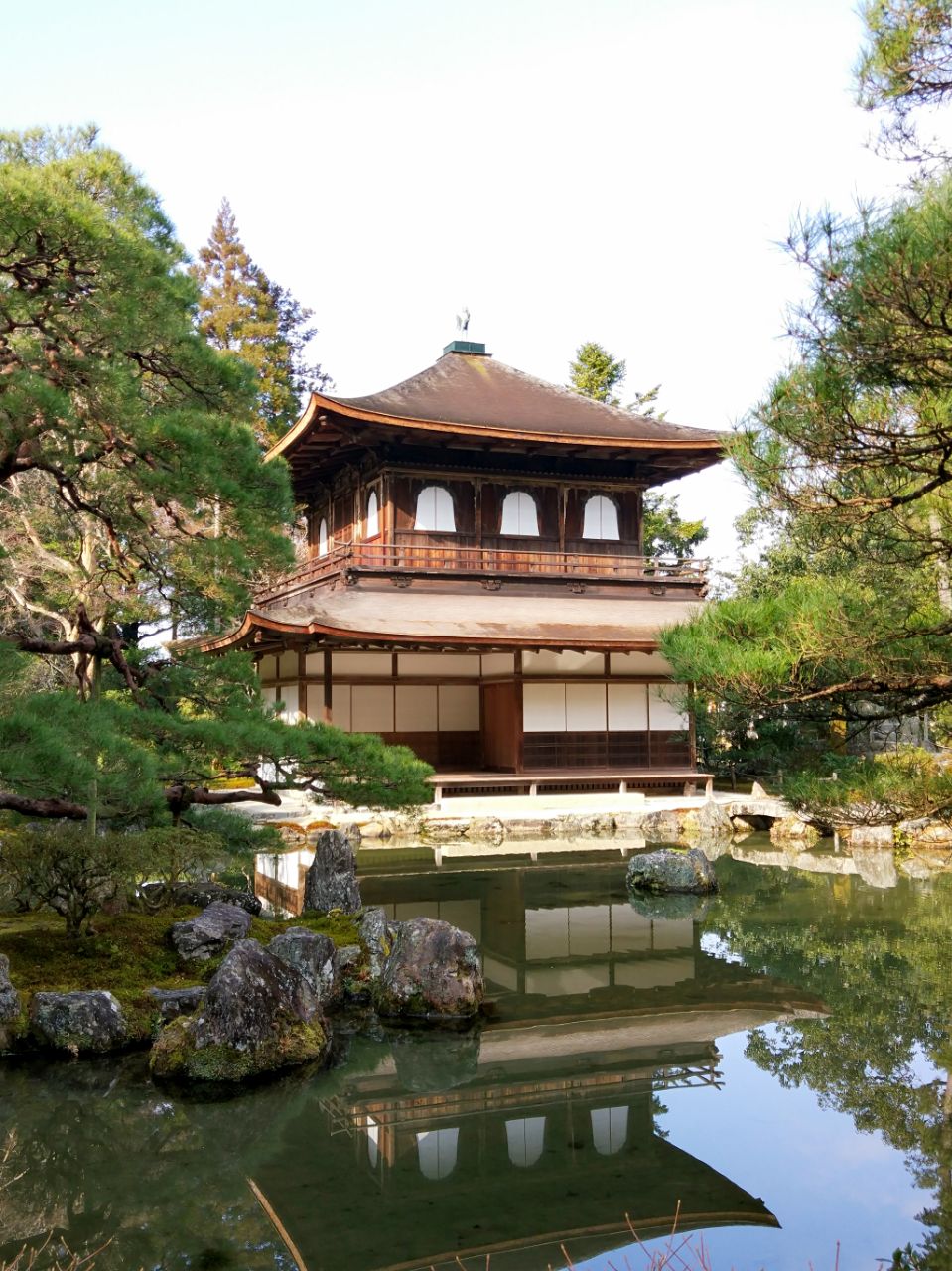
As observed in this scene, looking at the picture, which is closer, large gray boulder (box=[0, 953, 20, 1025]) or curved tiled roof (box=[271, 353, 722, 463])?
large gray boulder (box=[0, 953, 20, 1025])

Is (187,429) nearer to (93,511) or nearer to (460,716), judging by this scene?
(93,511)

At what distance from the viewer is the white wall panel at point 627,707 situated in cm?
1841

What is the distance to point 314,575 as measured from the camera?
20.0 meters

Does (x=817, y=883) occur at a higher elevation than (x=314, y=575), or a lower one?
lower

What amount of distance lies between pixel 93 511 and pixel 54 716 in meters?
1.75

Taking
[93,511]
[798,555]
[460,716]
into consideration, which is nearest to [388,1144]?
[93,511]

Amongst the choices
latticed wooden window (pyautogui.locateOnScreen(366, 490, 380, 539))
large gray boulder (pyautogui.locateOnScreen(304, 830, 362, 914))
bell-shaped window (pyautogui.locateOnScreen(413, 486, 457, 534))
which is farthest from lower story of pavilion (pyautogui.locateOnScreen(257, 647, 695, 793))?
large gray boulder (pyautogui.locateOnScreen(304, 830, 362, 914))

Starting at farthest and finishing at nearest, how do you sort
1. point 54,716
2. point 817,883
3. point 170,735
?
point 817,883 < point 170,735 < point 54,716

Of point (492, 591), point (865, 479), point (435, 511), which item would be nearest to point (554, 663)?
point (492, 591)

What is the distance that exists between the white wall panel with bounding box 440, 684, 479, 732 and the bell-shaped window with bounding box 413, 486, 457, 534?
2.81 m

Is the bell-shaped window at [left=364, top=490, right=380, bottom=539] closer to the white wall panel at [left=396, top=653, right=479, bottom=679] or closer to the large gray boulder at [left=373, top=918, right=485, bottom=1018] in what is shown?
the white wall panel at [left=396, top=653, right=479, bottom=679]

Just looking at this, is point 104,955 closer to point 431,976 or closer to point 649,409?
point 431,976

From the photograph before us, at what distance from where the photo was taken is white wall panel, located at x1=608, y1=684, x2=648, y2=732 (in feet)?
60.4

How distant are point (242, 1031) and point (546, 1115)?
182cm
